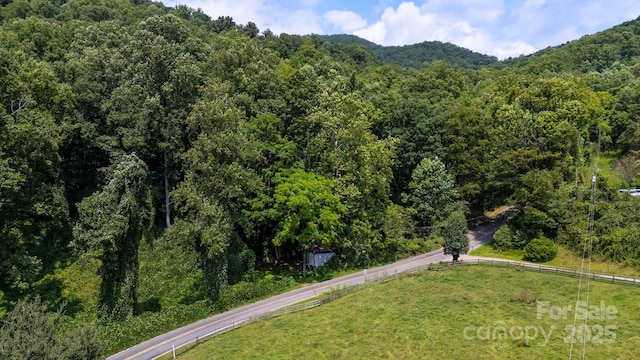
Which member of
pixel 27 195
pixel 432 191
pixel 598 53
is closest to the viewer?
pixel 27 195

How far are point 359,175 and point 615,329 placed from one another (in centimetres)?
2409

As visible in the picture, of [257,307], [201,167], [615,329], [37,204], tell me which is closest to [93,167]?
[37,204]

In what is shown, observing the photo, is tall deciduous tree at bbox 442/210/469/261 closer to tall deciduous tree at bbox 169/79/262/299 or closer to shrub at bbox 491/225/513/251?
shrub at bbox 491/225/513/251

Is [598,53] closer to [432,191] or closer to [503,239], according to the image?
[432,191]

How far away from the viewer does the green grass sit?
116 ft

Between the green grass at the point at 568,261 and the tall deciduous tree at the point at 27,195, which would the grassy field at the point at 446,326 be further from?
the tall deciduous tree at the point at 27,195

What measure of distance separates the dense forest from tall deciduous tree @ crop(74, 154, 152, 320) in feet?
0.40

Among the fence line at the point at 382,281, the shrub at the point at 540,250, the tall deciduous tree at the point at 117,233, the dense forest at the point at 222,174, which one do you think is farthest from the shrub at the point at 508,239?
the tall deciduous tree at the point at 117,233

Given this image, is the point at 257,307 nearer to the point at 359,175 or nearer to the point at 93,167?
the point at 359,175

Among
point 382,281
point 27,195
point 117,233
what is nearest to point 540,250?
point 382,281

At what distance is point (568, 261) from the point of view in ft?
126

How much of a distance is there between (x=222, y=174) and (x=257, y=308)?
11412 millimetres

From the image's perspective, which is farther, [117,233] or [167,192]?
[167,192]

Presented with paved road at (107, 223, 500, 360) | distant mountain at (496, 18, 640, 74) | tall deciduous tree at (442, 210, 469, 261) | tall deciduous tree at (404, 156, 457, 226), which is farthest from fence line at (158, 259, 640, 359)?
distant mountain at (496, 18, 640, 74)
